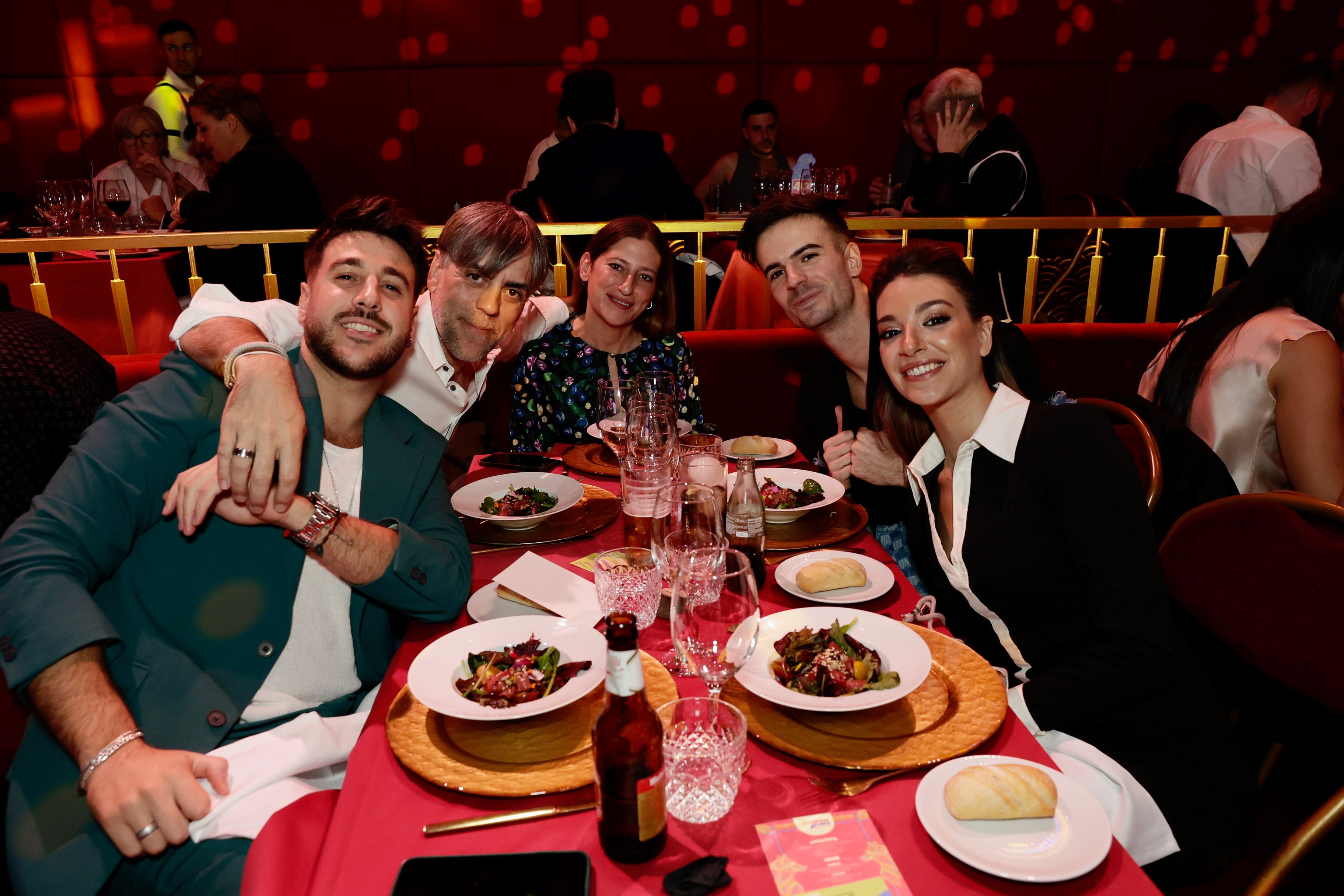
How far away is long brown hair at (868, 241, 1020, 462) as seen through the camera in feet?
6.04

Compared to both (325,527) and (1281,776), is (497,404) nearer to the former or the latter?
(325,527)

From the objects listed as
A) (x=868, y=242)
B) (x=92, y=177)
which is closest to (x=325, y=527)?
(x=868, y=242)

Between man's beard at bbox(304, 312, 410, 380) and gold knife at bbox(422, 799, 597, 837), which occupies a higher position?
man's beard at bbox(304, 312, 410, 380)

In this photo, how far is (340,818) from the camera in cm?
100

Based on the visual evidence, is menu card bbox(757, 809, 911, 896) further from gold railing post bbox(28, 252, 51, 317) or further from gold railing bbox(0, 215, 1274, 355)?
gold railing post bbox(28, 252, 51, 317)

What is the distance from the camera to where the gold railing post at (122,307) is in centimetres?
331

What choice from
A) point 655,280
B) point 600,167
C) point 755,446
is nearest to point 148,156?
point 600,167

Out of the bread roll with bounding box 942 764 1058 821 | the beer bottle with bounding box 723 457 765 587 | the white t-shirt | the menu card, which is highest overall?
the beer bottle with bounding box 723 457 765 587

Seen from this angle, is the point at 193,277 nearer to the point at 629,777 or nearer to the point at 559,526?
the point at 559,526

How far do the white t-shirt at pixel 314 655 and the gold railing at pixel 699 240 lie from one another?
1.96 meters

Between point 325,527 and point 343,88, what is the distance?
672cm

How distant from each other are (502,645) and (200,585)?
1.99ft

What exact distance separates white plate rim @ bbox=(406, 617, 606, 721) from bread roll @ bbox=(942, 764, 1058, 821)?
450 millimetres

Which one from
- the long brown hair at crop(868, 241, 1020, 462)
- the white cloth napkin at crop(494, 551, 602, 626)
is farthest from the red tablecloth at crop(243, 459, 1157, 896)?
the long brown hair at crop(868, 241, 1020, 462)
